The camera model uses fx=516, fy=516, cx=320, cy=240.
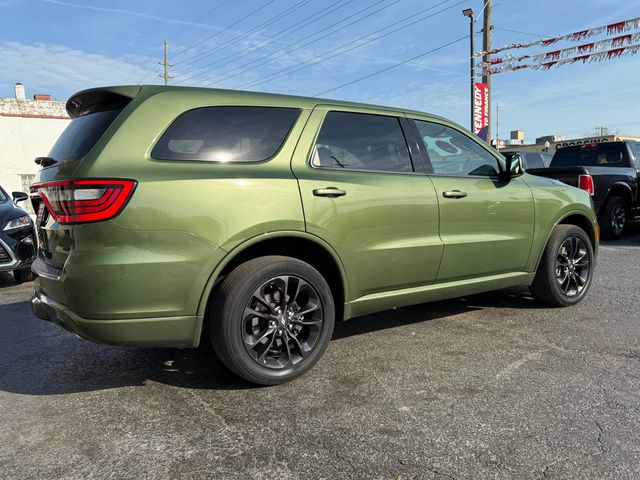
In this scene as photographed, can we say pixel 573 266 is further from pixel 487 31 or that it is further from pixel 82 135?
pixel 487 31

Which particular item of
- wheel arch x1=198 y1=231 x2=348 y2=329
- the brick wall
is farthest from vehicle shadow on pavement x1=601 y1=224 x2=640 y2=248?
the brick wall

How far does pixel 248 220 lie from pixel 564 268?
3.38 meters

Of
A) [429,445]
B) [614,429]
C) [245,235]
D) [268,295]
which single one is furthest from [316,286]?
[614,429]

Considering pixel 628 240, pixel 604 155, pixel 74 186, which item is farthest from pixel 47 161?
pixel 604 155

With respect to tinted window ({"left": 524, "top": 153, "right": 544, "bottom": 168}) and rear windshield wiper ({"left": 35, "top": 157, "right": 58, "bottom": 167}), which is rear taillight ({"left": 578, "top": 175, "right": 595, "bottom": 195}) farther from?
rear windshield wiper ({"left": 35, "top": 157, "right": 58, "bottom": 167})

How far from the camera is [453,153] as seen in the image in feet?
13.8

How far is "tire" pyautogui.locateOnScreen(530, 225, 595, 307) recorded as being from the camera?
4.72 metres

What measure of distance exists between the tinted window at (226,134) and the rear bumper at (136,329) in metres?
0.90

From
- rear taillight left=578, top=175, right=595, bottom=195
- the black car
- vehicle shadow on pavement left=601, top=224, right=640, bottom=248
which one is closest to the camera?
the black car

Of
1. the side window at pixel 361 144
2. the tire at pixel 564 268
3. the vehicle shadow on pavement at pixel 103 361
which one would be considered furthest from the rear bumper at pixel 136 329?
the tire at pixel 564 268

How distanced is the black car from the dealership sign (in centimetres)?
1432

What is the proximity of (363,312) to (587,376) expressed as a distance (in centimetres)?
146

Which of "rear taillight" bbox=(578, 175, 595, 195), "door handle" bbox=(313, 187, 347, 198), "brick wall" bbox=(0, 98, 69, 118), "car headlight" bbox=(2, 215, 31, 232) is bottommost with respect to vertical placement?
"car headlight" bbox=(2, 215, 31, 232)

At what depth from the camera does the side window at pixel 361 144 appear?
3465 mm
